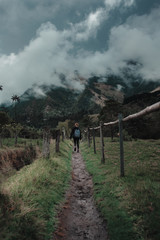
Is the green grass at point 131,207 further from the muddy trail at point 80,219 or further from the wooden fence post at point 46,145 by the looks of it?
the wooden fence post at point 46,145

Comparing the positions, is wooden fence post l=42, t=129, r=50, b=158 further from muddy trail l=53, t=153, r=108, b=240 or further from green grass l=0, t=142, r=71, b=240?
muddy trail l=53, t=153, r=108, b=240

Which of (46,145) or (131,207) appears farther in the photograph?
(46,145)

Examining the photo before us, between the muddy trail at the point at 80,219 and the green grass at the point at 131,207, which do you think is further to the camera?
the muddy trail at the point at 80,219

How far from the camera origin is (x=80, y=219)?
4.02 meters

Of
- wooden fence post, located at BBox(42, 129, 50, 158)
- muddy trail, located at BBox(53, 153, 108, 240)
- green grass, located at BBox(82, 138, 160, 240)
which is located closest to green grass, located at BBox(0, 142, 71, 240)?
muddy trail, located at BBox(53, 153, 108, 240)

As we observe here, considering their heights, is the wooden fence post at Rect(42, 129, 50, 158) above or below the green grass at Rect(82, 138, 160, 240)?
above

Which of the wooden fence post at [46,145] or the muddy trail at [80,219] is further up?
the wooden fence post at [46,145]

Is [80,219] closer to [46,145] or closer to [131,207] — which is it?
[131,207]

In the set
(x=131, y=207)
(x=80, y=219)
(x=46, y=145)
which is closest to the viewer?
(x=131, y=207)

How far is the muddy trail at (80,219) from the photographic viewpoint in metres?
3.33

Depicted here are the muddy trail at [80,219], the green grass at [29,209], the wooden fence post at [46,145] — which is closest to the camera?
the green grass at [29,209]

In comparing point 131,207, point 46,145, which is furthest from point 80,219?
point 46,145

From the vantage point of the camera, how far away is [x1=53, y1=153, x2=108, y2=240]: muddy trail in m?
3.33

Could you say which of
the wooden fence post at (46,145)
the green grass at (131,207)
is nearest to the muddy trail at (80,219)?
the green grass at (131,207)
